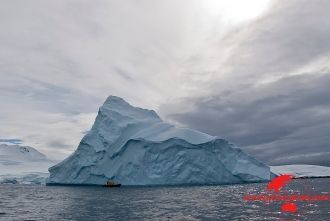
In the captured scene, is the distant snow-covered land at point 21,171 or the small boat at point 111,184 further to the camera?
the distant snow-covered land at point 21,171

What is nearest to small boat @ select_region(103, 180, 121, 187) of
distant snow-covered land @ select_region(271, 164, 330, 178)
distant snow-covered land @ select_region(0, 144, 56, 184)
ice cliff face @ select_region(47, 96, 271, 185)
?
ice cliff face @ select_region(47, 96, 271, 185)

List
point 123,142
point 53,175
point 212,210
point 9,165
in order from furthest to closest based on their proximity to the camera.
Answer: point 9,165
point 53,175
point 123,142
point 212,210

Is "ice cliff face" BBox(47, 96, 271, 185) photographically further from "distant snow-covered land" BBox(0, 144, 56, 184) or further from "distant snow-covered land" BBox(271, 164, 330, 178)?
"distant snow-covered land" BBox(271, 164, 330, 178)

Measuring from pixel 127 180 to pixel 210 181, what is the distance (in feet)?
51.6

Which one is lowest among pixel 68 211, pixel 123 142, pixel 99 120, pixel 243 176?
pixel 68 211

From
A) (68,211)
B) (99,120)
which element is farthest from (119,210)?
(99,120)

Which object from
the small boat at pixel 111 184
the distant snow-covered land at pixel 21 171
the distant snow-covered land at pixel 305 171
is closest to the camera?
the small boat at pixel 111 184

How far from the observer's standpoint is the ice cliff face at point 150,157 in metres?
66.2

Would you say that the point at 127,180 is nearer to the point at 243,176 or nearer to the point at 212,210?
the point at 243,176

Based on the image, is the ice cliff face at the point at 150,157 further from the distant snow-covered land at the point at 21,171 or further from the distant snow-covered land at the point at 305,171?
the distant snow-covered land at the point at 305,171

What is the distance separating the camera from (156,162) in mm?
66688

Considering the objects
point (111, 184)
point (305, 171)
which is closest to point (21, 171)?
point (111, 184)

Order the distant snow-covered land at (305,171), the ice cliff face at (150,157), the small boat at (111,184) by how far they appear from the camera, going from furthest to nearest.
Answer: the distant snow-covered land at (305,171)
the small boat at (111,184)
the ice cliff face at (150,157)

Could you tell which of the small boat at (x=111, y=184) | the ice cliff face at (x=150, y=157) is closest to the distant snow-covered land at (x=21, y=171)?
the ice cliff face at (x=150, y=157)
